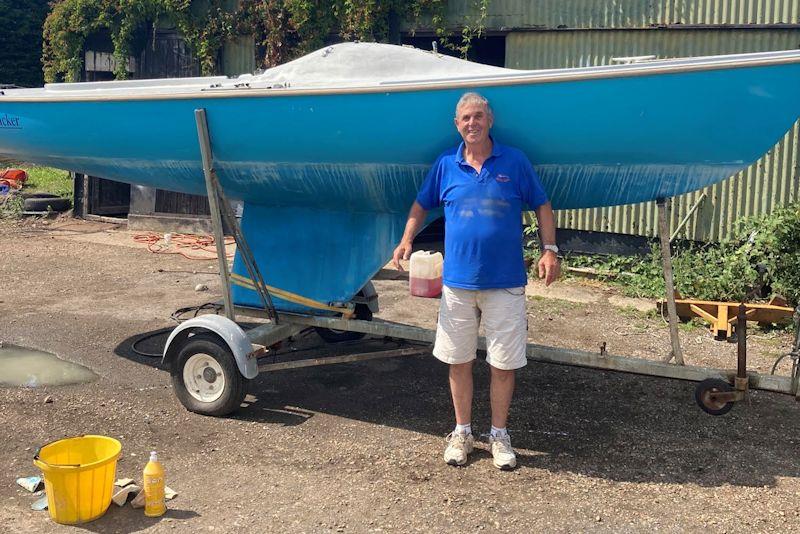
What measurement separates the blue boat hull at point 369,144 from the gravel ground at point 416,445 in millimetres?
828

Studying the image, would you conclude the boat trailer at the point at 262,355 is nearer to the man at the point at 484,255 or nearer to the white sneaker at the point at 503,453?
the man at the point at 484,255

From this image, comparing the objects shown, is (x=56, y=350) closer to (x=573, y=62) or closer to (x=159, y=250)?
(x=159, y=250)

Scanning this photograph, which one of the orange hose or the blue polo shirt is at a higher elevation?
the blue polo shirt

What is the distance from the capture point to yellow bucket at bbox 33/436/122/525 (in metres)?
3.58

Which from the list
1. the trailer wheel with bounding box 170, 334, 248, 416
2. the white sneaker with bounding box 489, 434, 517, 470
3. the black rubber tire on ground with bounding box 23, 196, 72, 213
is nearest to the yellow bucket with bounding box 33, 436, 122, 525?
the trailer wheel with bounding box 170, 334, 248, 416

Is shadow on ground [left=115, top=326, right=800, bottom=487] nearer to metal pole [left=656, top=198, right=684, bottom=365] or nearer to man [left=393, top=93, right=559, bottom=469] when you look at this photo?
man [left=393, top=93, right=559, bottom=469]

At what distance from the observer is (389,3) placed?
9.55m

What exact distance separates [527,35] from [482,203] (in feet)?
17.6

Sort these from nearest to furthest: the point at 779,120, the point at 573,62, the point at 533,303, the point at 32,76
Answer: the point at 779,120, the point at 533,303, the point at 573,62, the point at 32,76

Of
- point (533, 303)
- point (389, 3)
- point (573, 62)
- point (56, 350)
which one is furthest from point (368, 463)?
Answer: point (389, 3)

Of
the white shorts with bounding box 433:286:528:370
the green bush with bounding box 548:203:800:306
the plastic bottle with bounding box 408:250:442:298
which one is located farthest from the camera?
the green bush with bounding box 548:203:800:306

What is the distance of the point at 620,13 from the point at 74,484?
6859 millimetres

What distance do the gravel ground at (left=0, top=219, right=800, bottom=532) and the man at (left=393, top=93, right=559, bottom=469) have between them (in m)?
0.32

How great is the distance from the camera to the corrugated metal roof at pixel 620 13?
787 centimetres
